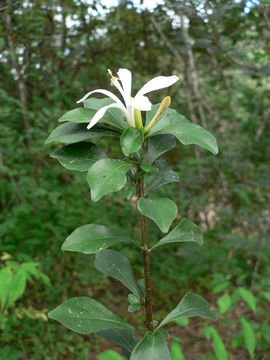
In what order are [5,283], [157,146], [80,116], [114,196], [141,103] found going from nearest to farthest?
[141,103] < [80,116] < [157,146] < [5,283] < [114,196]

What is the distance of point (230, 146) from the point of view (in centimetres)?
413

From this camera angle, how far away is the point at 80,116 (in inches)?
47.0

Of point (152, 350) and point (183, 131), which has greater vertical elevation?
point (183, 131)

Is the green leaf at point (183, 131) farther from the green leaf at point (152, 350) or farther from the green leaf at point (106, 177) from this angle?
the green leaf at point (152, 350)

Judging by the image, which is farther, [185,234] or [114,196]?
[114,196]

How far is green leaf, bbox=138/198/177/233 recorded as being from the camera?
110 centimetres

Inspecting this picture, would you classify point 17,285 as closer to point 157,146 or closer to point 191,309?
point 191,309

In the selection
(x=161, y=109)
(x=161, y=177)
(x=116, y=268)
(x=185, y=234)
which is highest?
(x=161, y=109)

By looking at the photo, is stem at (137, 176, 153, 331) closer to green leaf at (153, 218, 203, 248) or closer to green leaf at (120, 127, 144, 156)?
green leaf at (153, 218, 203, 248)

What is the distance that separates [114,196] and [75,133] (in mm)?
2207

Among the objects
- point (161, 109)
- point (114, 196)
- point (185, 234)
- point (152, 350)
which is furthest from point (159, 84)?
point (114, 196)

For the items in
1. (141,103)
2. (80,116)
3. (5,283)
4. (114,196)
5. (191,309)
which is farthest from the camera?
(114,196)

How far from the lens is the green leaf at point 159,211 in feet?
3.62

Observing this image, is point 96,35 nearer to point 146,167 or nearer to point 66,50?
point 66,50
